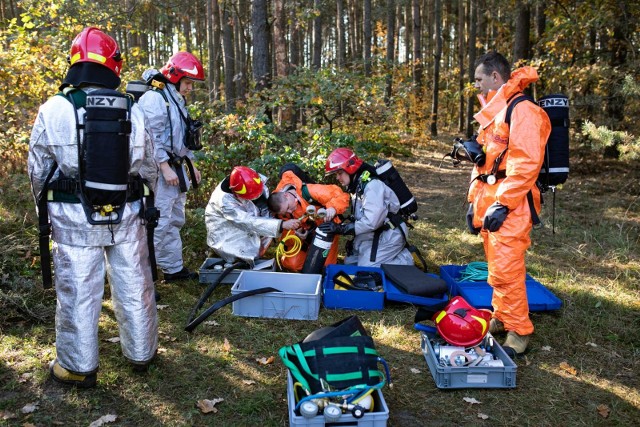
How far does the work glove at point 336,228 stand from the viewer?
5707 millimetres

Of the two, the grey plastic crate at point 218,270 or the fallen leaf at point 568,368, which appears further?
the grey plastic crate at point 218,270

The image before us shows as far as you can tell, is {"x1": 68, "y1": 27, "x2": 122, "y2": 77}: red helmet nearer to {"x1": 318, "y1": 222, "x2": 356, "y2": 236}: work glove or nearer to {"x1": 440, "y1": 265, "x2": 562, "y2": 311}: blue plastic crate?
{"x1": 318, "y1": 222, "x2": 356, "y2": 236}: work glove

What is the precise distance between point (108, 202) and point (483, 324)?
280cm

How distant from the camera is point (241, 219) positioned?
19.0 feet

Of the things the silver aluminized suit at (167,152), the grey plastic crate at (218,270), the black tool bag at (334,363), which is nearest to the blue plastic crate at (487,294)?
the grey plastic crate at (218,270)

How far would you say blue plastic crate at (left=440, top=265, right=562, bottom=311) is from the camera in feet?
16.8

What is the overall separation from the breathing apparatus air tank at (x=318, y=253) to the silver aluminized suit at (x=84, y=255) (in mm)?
2254

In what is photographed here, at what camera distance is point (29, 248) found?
6.09 metres

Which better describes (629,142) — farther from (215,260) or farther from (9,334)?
(9,334)

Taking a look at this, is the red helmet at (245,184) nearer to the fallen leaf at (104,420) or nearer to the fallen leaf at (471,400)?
the fallen leaf at (104,420)

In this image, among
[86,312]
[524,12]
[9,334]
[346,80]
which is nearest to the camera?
[86,312]

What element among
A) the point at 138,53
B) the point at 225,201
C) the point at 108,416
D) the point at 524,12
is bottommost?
the point at 108,416

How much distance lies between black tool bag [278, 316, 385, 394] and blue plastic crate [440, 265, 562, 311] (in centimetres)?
224

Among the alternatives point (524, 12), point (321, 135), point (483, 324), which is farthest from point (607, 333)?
point (524, 12)
